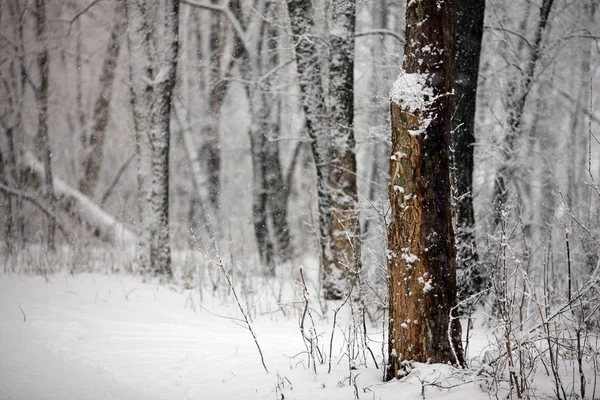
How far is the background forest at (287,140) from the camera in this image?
6.50 meters

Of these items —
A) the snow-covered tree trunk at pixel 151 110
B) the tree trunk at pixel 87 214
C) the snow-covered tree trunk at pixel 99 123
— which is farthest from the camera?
the snow-covered tree trunk at pixel 99 123

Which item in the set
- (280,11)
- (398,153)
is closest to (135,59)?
(280,11)

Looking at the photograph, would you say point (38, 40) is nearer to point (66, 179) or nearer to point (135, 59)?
point (135, 59)

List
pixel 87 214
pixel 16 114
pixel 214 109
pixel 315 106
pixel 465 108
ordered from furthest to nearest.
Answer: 1. pixel 214 109
2. pixel 16 114
3. pixel 87 214
4. pixel 315 106
5. pixel 465 108

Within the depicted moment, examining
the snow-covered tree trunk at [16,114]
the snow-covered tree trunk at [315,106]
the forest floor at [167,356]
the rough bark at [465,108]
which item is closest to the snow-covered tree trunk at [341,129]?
the snow-covered tree trunk at [315,106]

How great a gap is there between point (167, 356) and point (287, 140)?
5.99 metres

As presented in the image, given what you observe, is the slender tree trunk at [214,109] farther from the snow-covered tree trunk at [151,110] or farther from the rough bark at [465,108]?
the rough bark at [465,108]

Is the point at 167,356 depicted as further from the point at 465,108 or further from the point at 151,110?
the point at 151,110

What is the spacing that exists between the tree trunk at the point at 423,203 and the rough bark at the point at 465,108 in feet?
9.78

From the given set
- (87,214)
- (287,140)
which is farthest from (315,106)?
(87,214)

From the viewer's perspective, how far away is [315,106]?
27.4 feet

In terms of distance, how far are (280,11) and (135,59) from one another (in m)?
3.43

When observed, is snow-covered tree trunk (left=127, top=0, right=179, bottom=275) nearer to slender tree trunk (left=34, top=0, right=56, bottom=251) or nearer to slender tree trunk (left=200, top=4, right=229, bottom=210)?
slender tree trunk (left=34, top=0, right=56, bottom=251)

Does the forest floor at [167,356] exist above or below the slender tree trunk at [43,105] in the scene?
below
